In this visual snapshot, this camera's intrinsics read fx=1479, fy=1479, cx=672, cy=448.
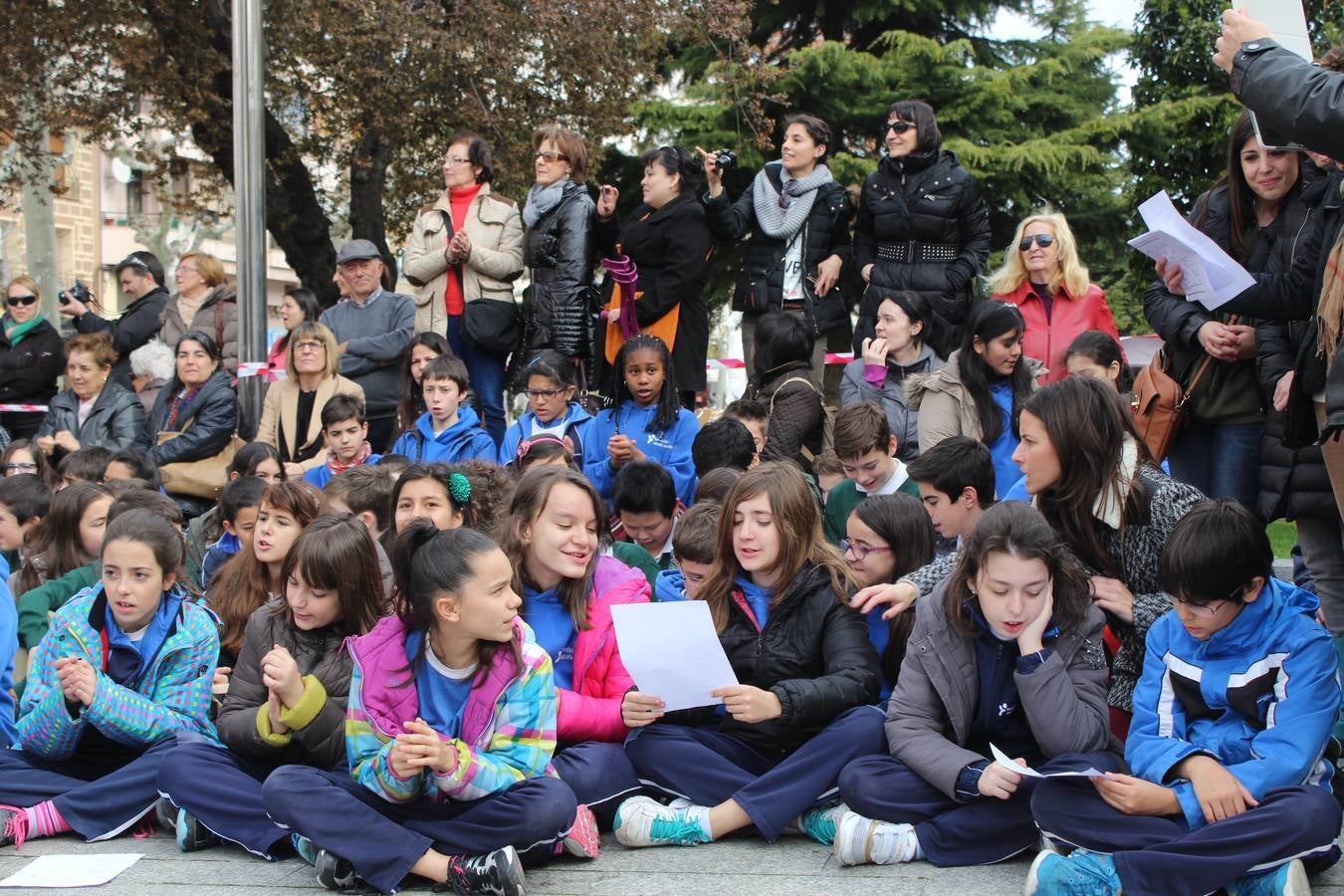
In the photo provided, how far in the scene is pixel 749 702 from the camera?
4.20m

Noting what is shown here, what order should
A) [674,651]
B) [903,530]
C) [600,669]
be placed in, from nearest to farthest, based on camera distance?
[674,651] → [600,669] → [903,530]

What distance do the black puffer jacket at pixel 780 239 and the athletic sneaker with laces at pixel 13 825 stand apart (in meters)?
4.64

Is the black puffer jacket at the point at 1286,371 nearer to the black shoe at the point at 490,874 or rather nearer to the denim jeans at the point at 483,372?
the black shoe at the point at 490,874

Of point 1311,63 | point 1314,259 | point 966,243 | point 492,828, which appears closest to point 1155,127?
point 966,243

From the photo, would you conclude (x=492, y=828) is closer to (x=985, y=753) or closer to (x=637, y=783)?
(x=637, y=783)

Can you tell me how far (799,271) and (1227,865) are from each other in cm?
491

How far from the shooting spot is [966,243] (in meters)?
7.55

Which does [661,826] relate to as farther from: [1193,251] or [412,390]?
[412,390]

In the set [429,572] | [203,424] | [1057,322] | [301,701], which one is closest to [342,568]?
[301,701]

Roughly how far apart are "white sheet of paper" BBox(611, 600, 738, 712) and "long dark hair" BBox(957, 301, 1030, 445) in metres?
2.41

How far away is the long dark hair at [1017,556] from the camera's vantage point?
157 inches

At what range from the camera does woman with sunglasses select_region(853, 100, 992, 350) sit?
7402mm

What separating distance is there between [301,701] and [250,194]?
187 inches

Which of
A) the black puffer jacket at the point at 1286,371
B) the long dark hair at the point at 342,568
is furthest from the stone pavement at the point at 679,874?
the black puffer jacket at the point at 1286,371
